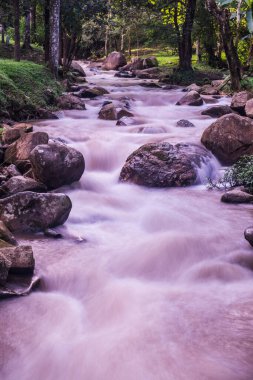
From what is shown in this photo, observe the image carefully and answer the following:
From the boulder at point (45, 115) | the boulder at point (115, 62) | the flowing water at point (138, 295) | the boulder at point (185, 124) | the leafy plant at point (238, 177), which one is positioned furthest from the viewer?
the boulder at point (115, 62)

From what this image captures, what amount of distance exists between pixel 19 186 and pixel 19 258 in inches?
94.7

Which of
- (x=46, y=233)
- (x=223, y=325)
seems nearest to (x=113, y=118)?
(x=46, y=233)

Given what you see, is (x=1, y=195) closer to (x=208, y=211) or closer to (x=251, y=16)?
(x=208, y=211)

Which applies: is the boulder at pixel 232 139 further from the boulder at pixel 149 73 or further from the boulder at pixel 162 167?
the boulder at pixel 149 73

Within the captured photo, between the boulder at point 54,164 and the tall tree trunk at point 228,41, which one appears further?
the tall tree trunk at point 228,41

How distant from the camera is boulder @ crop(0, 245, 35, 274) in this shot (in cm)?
441

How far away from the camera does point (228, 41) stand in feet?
51.6

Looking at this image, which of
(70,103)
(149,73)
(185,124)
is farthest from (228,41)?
(149,73)

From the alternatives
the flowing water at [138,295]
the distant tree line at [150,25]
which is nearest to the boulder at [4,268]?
the flowing water at [138,295]

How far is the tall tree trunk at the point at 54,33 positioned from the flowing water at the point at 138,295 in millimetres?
9803

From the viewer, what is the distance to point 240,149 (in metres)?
8.85

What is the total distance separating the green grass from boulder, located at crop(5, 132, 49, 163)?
357 cm

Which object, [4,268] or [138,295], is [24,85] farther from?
[138,295]

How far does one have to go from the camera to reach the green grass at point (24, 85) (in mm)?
11820
